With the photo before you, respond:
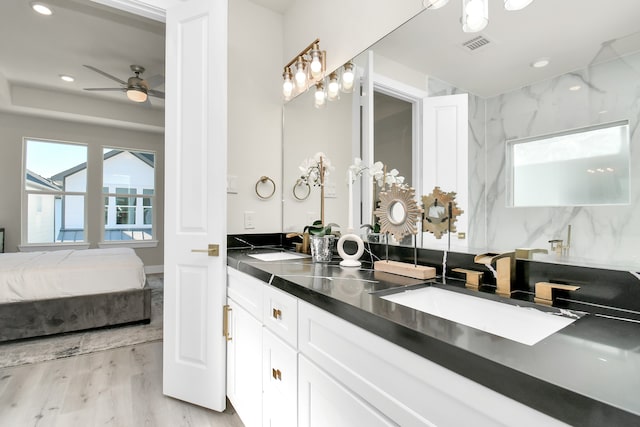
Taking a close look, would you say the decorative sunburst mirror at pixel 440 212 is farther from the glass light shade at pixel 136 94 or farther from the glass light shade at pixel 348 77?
the glass light shade at pixel 136 94

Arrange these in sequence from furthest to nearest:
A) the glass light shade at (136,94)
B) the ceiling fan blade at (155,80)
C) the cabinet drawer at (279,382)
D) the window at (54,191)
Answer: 1. the window at (54,191)
2. the ceiling fan blade at (155,80)
3. the glass light shade at (136,94)
4. the cabinet drawer at (279,382)

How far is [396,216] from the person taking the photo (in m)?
1.37

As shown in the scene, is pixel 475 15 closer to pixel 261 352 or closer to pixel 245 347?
pixel 261 352

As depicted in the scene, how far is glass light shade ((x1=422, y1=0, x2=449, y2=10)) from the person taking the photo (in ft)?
3.99

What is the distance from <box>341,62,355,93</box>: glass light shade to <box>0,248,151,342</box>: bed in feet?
8.88

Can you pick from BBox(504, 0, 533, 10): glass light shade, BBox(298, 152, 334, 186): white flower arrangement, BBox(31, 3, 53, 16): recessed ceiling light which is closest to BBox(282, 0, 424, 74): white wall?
BBox(504, 0, 533, 10): glass light shade

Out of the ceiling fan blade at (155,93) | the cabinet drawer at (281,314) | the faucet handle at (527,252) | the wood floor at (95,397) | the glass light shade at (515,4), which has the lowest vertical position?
the wood floor at (95,397)

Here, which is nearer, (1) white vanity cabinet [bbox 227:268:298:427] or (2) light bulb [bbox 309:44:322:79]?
(1) white vanity cabinet [bbox 227:268:298:427]

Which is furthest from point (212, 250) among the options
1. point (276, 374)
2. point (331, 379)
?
point (331, 379)

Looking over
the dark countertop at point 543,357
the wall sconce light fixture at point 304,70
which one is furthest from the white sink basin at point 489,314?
the wall sconce light fixture at point 304,70

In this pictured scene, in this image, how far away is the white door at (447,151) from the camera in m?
1.20

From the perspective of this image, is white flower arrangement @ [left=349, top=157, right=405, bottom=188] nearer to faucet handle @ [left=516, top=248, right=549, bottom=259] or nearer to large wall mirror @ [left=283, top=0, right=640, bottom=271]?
large wall mirror @ [left=283, top=0, right=640, bottom=271]

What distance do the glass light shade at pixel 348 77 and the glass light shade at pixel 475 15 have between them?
74cm

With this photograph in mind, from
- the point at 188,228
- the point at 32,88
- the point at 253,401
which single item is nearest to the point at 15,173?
the point at 32,88
